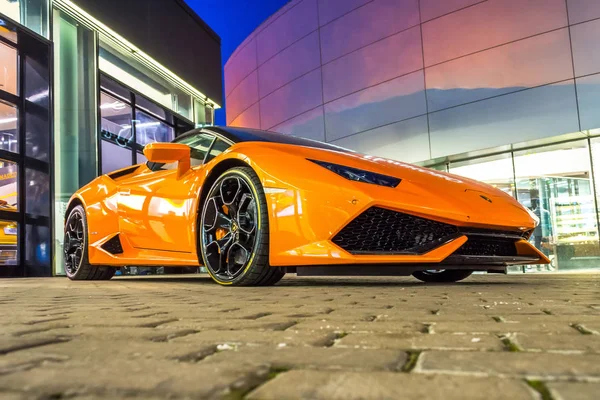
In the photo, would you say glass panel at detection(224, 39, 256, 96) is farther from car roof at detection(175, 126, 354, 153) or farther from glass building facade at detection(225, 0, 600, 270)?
car roof at detection(175, 126, 354, 153)

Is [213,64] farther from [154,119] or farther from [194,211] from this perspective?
[194,211]

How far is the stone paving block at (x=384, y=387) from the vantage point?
0.73 meters

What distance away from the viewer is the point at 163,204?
13.8 feet

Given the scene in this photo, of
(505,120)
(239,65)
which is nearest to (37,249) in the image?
(505,120)

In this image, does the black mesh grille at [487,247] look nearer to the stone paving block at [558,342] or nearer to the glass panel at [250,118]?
the stone paving block at [558,342]

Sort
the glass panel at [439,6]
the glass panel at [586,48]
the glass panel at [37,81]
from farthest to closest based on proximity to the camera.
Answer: the glass panel at [439,6] < the glass panel at [586,48] < the glass panel at [37,81]

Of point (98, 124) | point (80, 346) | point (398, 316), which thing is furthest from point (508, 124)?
point (80, 346)

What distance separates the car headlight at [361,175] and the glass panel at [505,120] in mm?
8031

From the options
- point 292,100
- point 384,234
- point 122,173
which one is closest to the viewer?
point 384,234

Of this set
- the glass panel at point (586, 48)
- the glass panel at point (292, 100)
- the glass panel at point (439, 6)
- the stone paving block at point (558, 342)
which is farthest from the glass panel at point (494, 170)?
the stone paving block at point (558, 342)

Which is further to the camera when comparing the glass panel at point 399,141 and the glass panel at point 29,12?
the glass panel at point 399,141

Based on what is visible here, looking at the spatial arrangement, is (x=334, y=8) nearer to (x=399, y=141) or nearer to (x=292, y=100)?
(x=292, y=100)

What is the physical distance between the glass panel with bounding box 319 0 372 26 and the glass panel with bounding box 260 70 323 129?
4.44ft

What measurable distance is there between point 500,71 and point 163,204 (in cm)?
864
